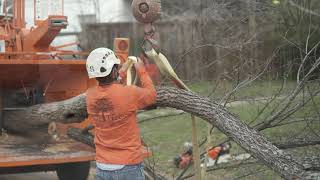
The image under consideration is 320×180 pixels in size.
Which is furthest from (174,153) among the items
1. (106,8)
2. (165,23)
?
(106,8)

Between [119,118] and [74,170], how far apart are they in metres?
2.90

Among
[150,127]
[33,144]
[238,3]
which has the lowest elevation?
[150,127]

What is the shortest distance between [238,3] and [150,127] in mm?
5056

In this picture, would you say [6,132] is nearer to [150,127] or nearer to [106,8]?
[150,127]

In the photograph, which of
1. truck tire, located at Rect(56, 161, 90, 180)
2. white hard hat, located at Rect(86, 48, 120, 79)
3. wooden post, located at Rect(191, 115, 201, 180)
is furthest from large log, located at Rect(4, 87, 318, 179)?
truck tire, located at Rect(56, 161, 90, 180)

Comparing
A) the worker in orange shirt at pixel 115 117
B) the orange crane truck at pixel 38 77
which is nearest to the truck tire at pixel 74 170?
the orange crane truck at pixel 38 77

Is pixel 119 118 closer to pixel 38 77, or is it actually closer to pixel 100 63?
pixel 100 63

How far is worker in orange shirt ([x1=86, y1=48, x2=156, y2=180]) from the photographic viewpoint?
15.8 ft

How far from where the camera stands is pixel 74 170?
7535 mm

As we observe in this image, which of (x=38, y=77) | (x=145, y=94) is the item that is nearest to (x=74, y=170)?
(x=38, y=77)

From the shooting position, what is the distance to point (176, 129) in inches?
437

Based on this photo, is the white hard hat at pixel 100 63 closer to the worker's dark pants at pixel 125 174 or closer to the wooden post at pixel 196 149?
the worker's dark pants at pixel 125 174

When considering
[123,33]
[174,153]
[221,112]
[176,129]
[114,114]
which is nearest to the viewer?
[114,114]

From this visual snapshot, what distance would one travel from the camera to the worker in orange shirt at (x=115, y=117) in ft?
15.8
